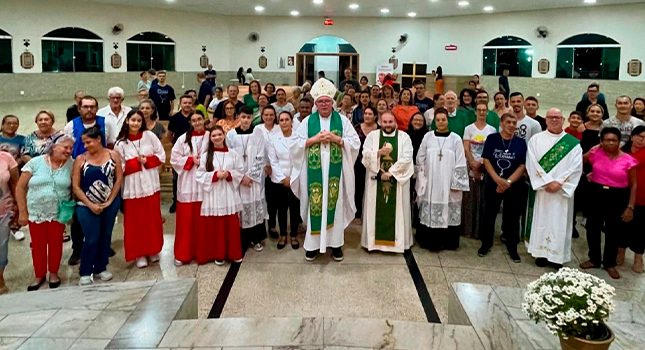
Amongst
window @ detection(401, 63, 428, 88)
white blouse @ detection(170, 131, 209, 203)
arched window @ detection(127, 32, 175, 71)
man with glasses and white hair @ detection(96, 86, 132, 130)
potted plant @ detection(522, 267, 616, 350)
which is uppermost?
arched window @ detection(127, 32, 175, 71)

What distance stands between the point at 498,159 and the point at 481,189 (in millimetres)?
653

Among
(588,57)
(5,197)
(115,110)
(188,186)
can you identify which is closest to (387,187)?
(188,186)

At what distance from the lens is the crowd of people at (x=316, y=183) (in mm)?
4590

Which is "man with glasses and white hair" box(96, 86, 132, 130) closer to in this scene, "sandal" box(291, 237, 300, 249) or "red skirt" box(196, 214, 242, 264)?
"red skirt" box(196, 214, 242, 264)

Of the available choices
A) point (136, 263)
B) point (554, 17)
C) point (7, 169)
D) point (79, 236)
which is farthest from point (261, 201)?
point (554, 17)

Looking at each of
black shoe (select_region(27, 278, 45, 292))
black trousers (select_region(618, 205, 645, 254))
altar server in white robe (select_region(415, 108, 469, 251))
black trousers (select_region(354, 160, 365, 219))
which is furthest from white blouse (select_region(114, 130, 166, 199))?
black trousers (select_region(618, 205, 645, 254))

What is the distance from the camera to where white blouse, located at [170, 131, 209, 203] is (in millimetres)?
5129

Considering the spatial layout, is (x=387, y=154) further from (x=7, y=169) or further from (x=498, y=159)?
(x=7, y=169)

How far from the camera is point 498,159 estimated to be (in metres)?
5.41

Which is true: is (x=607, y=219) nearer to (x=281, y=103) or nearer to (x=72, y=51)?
(x=281, y=103)

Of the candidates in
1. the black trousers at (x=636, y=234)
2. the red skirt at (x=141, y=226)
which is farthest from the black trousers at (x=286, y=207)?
the black trousers at (x=636, y=234)

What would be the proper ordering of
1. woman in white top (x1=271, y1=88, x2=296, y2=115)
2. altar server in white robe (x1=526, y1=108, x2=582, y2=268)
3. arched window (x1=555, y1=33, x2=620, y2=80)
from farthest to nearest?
arched window (x1=555, y1=33, x2=620, y2=80), woman in white top (x1=271, y1=88, x2=296, y2=115), altar server in white robe (x1=526, y1=108, x2=582, y2=268)

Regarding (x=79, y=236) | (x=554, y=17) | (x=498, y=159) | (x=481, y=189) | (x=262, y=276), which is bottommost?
(x=262, y=276)

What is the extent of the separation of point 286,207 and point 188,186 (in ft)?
3.83
